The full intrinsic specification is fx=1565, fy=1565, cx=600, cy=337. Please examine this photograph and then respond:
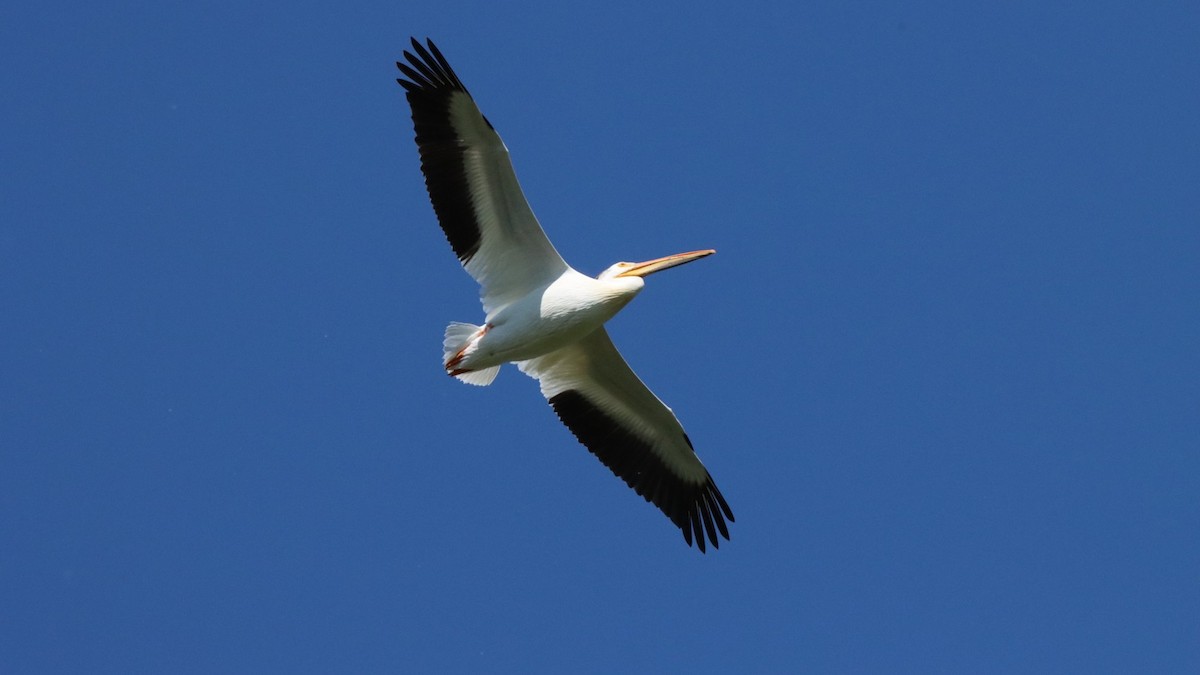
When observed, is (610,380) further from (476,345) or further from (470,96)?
(470,96)

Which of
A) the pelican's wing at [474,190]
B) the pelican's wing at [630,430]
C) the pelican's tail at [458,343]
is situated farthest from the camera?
the pelican's wing at [630,430]

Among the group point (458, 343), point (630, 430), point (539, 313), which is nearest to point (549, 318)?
point (539, 313)

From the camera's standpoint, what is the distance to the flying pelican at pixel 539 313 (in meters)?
12.5

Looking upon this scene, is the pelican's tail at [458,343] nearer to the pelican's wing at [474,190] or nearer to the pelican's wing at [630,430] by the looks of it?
the pelican's wing at [474,190]

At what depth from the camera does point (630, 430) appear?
14023mm

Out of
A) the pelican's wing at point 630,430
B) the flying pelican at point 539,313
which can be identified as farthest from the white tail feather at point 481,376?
the pelican's wing at point 630,430

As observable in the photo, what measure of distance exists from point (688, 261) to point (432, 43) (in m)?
2.77

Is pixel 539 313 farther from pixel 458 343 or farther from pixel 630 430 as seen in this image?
pixel 630 430

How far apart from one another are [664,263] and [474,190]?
171 centimetres

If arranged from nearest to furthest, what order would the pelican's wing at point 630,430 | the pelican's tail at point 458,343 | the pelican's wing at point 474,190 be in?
the pelican's wing at point 474,190 < the pelican's tail at point 458,343 < the pelican's wing at point 630,430

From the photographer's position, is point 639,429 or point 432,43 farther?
point 639,429

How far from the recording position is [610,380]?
13797 millimetres

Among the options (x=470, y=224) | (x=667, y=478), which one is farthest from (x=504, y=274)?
(x=667, y=478)

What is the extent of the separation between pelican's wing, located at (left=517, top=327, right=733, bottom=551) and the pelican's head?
797 millimetres
